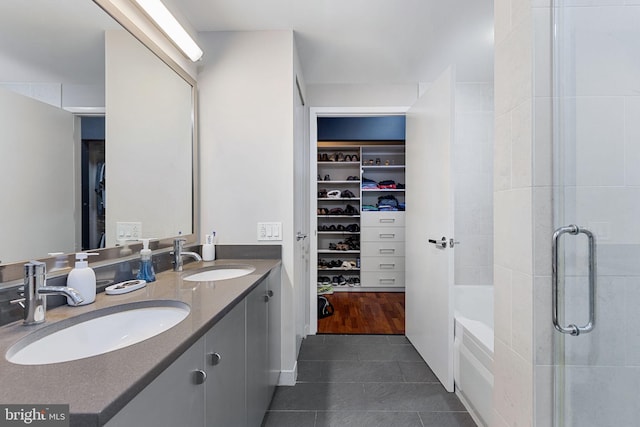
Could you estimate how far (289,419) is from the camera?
170 centimetres

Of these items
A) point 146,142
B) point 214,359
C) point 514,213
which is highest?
point 146,142

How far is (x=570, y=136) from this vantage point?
872 millimetres

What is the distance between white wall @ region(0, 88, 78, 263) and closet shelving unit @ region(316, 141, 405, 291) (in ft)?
11.3

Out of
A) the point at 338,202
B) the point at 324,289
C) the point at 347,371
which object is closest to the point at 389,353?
the point at 347,371

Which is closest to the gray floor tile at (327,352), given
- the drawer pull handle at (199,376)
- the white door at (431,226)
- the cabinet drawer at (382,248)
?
Result: the white door at (431,226)

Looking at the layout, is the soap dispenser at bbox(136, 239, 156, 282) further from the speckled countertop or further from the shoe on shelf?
the shoe on shelf

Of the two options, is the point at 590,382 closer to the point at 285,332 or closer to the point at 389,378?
the point at 389,378

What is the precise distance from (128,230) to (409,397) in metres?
1.85

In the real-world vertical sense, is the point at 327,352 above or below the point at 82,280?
below

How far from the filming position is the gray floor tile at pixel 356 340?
2686 millimetres

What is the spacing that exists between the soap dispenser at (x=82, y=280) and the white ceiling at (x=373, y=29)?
60.8 inches

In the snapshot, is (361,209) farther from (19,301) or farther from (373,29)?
(19,301)

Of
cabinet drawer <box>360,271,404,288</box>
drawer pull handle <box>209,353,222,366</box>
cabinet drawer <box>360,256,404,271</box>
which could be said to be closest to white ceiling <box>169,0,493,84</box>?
drawer pull handle <box>209,353,222,366</box>

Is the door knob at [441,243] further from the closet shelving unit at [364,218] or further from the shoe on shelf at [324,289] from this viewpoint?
the closet shelving unit at [364,218]
